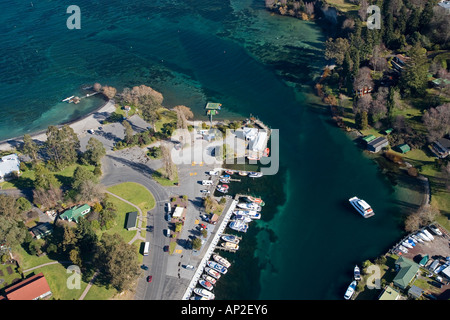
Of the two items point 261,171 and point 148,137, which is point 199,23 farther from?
point 261,171

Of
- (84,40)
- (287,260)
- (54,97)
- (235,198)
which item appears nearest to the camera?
(287,260)

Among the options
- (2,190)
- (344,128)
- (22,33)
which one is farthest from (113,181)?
(22,33)

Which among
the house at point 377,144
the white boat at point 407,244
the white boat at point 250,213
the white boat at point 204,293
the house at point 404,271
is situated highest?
the house at point 377,144

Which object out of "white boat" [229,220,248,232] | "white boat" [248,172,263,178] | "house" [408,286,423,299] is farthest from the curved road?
"house" [408,286,423,299]

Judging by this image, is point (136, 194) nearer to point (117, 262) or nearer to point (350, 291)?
point (117, 262)

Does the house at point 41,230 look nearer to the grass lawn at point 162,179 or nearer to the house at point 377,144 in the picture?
the grass lawn at point 162,179

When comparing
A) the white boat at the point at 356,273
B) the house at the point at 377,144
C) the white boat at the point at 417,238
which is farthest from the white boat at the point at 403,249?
the house at the point at 377,144

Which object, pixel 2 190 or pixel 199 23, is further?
pixel 199 23
